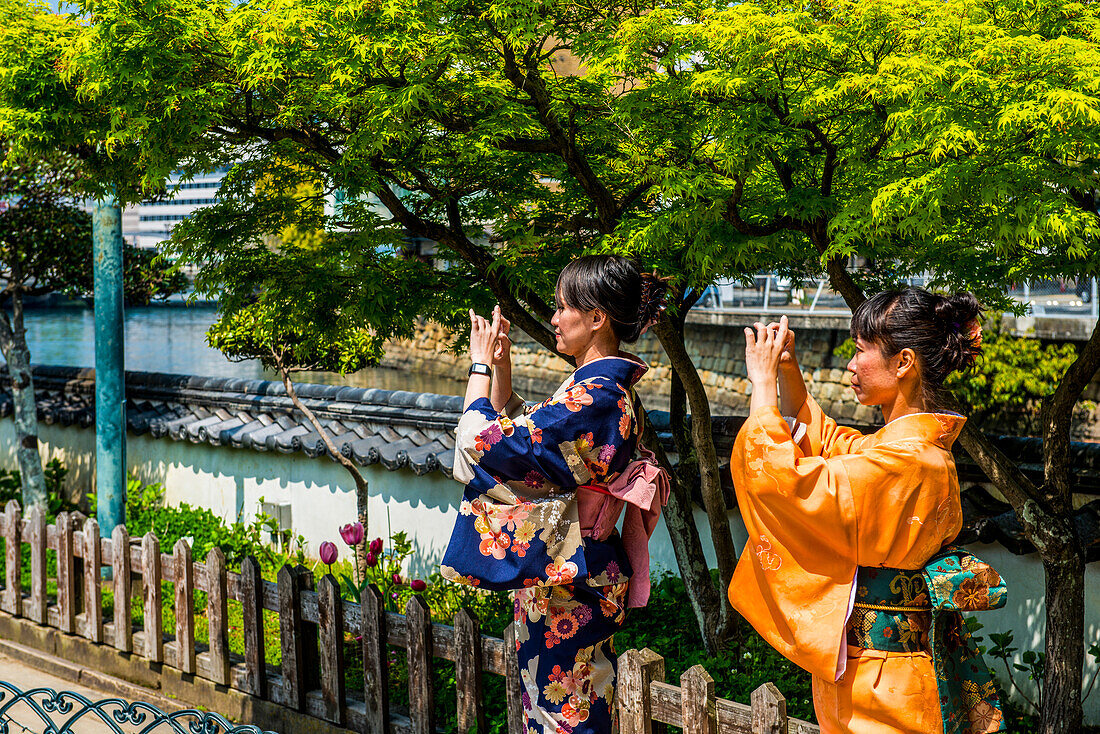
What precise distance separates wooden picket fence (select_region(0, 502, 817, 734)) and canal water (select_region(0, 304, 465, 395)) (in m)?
11.3

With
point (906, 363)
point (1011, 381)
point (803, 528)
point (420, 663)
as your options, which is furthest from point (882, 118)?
point (1011, 381)

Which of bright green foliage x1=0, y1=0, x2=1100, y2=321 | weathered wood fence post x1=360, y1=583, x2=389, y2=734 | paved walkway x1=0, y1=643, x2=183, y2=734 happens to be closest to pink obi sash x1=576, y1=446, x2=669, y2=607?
bright green foliage x1=0, y1=0, x2=1100, y2=321

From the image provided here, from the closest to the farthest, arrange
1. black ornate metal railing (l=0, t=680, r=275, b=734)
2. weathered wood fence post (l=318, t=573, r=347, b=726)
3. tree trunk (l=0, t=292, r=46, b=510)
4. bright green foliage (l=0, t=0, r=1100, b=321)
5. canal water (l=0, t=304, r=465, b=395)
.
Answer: black ornate metal railing (l=0, t=680, r=275, b=734) → bright green foliage (l=0, t=0, r=1100, b=321) → weathered wood fence post (l=318, t=573, r=347, b=726) → tree trunk (l=0, t=292, r=46, b=510) → canal water (l=0, t=304, r=465, b=395)

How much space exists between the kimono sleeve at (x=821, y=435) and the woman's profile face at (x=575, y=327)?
633 millimetres

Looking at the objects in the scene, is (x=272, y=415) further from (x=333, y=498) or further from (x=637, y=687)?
Result: (x=637, y=687)

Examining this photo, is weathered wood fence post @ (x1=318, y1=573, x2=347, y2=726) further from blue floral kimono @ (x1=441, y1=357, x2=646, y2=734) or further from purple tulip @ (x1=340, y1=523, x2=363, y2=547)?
blue floral kimono @ (x1=441, y1=357, x2=646, y2=734)

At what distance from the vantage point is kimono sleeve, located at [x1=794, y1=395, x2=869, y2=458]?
2.53 meters

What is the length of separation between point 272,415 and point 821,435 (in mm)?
5538

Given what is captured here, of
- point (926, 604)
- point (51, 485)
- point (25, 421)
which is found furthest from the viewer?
point (51, 485)

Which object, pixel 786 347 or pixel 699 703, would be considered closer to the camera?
pixel 786 347

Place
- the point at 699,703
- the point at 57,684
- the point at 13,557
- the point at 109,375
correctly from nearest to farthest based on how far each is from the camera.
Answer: the point at 699,703 → the point at 57,684 → the point at 13,557 → the point at 109,375

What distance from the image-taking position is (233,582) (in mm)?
4535

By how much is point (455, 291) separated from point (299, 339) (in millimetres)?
2424

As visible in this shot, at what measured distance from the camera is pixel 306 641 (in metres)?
4.37
